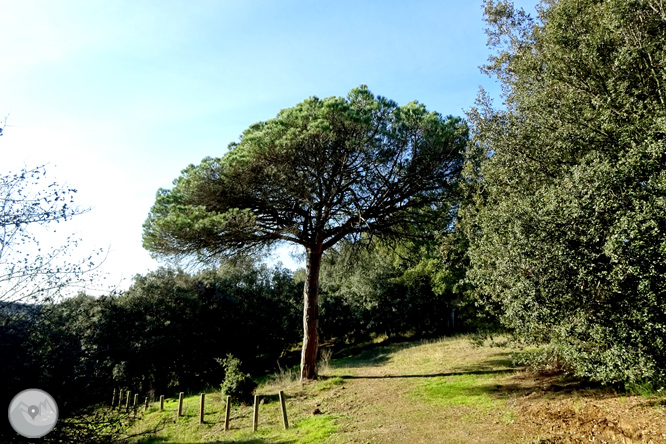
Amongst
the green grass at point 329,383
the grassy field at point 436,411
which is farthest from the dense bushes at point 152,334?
the green grass at point 329,383

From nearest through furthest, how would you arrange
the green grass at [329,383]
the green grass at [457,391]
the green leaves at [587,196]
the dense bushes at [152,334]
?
the dense bushes at [152,334] → the green leaves at [587,196] → the green grass at [457,391] → the green grass at [329,383]

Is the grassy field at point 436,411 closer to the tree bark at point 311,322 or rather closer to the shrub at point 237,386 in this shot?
the shrub at point 237,386

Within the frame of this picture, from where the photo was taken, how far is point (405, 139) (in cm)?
1251

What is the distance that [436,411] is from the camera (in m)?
8.72

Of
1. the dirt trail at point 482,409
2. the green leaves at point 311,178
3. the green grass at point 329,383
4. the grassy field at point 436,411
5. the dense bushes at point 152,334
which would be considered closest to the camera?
the dense bushes at point 152,334

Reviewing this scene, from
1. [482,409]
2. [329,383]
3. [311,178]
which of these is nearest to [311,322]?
[329,383]

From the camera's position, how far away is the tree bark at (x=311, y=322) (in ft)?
45.2

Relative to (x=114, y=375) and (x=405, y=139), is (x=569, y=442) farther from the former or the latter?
(x=405, y=139)

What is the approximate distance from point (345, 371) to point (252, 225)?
681cm

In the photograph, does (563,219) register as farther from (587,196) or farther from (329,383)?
(329,383)

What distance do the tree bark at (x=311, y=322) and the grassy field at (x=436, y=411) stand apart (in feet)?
1.88

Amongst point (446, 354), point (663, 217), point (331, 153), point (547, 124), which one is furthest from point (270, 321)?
point (663, 217)

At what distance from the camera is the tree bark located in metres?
13.8

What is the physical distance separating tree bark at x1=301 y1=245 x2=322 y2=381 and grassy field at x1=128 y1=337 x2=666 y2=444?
1.88ft
